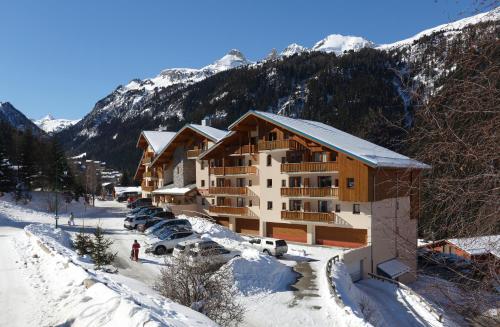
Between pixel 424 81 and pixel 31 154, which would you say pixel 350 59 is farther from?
pixel 424 81

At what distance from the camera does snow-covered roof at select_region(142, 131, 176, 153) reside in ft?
191

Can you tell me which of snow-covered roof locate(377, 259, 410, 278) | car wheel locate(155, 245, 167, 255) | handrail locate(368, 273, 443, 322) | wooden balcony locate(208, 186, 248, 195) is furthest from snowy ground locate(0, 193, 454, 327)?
wooden balcony locate(208, 186, 248, 195)

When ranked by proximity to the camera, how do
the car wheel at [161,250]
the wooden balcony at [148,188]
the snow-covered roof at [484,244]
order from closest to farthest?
the snow-covered roof at [484,244] → the car wheel at [161,250] → the wooden balcony at [148,188]

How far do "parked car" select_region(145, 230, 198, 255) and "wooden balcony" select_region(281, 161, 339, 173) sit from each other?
11179 mm

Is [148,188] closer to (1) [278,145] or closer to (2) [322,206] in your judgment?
(1) [278,145]

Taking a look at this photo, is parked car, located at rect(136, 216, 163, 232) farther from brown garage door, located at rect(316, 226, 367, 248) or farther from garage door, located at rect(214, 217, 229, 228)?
brown garage door, located at rect(316, 226, 367, 248)

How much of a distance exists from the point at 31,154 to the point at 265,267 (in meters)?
53.1

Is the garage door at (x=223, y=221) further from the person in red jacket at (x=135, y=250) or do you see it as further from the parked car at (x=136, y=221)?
the person in red jacket at (x=135, y=250)

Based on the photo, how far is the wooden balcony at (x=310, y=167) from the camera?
33.5 meters

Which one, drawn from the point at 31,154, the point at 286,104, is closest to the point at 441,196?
the point at 31,154

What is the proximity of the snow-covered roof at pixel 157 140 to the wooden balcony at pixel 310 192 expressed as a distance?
27.0 metres

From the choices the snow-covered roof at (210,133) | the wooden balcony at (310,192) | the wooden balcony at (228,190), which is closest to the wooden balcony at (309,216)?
the wooden balcony at (310,192)

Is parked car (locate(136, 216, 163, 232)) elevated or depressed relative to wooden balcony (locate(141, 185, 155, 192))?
depressed

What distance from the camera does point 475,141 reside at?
415 cm
